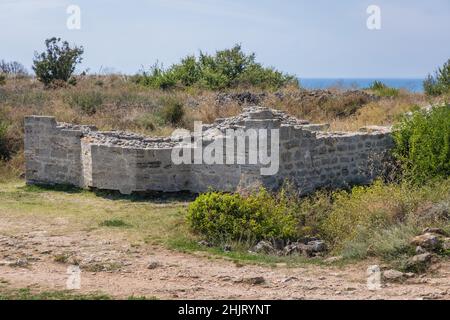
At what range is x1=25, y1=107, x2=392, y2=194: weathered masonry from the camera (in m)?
13.0

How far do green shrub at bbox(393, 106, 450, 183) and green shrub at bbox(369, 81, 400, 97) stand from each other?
13.5 metres

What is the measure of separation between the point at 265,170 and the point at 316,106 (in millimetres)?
12105

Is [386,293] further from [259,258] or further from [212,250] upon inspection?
[212,250]

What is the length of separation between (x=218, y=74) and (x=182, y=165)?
1839cm

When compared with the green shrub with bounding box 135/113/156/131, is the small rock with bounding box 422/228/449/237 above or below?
below

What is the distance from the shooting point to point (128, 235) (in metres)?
10.4

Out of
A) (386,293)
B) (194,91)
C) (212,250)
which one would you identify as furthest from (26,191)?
(194,91)

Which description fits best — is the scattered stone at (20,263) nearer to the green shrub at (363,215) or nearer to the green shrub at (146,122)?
the green shrub at (363,215)

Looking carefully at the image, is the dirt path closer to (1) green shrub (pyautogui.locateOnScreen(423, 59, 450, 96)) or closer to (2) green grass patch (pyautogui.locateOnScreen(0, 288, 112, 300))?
(2) green grass patch (pyautogui.locateOnScreen(0, 288, 112, 300))

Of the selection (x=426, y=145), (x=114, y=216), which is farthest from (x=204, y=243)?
(x=426, y=145)

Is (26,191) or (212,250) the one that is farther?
(26,191)

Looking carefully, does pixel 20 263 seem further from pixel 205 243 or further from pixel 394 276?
pixel 394 276

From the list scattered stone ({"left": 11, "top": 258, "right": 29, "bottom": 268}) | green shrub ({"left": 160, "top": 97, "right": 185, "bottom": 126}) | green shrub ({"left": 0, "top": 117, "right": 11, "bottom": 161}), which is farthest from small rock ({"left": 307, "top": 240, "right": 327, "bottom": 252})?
green shrub ({"left": 160, "top": 97, "right": 185, "bottom": 126})

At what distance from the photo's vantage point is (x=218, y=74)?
31.7 meters
